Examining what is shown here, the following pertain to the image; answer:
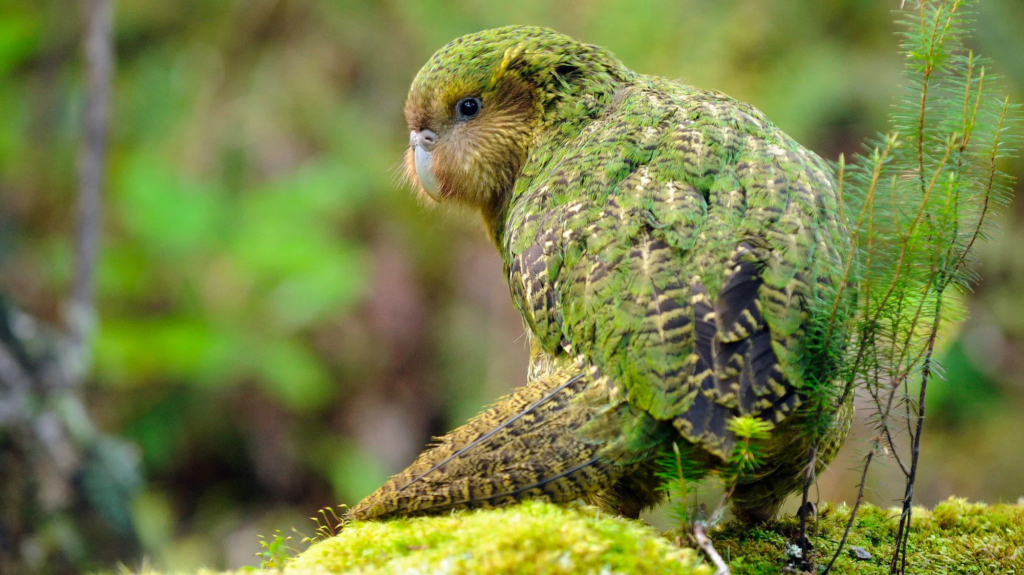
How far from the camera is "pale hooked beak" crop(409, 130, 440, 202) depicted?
451cm

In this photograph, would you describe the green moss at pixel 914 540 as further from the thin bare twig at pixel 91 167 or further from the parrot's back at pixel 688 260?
the thin bare twig at pixel 91 167

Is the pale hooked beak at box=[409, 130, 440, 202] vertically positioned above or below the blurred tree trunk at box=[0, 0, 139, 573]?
above

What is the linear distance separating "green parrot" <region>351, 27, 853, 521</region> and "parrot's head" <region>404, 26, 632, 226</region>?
0.39 metres

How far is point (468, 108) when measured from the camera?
435 centimetres

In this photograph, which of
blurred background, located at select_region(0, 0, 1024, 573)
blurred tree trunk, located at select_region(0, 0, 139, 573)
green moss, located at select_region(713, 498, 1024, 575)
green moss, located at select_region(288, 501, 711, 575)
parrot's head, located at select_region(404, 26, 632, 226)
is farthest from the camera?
blurred background, located at select_region(0, 0, 1024, 573)

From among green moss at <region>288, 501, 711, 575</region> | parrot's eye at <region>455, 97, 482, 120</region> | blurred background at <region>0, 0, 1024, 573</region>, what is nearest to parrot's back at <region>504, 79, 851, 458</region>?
green moss at <region>288, 501, 711, 575</region>

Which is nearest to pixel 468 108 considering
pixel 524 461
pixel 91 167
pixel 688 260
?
pixel 688 260

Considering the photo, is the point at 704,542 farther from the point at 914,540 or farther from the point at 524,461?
the point at 914,540

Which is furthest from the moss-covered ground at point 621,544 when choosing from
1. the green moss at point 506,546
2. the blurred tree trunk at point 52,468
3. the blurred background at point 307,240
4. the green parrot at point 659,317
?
the blurred background at point 307,240

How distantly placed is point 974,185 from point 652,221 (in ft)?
3.56

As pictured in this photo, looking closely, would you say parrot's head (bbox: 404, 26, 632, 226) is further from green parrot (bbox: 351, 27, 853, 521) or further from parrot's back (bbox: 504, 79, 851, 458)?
parrot's back (bbox: 504, 79, 851, 458)

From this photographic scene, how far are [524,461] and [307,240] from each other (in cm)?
567

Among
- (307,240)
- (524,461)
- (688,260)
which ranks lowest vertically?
(524,461)

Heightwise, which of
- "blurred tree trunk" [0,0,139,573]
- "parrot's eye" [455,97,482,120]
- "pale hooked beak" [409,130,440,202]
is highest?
"parrot's eye" [455,97,482,120]
